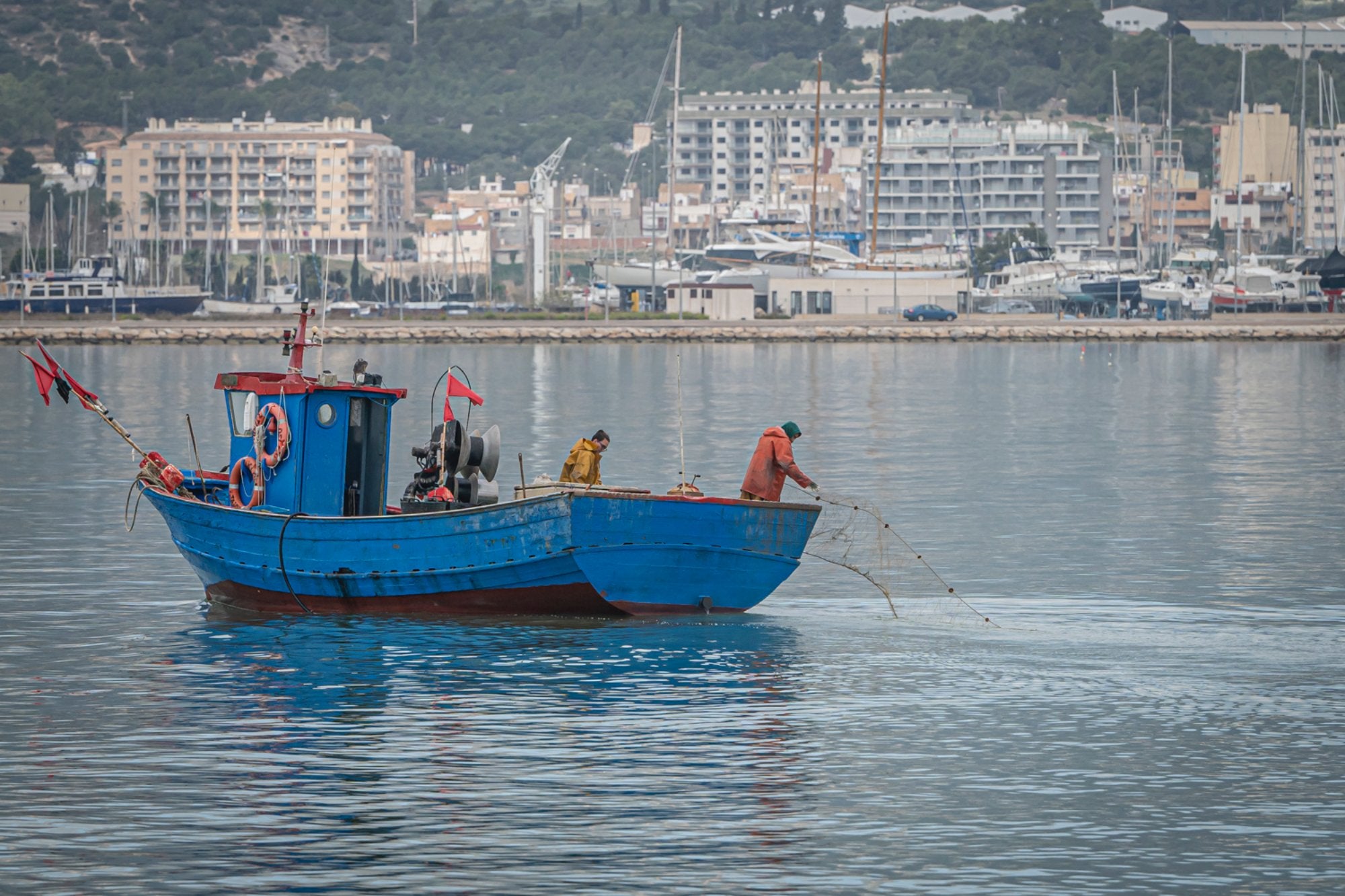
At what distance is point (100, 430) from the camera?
211 ft

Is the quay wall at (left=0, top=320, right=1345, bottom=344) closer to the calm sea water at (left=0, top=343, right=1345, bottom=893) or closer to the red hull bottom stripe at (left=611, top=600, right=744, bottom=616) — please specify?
the calm sea water at (left=0, top=343, right=1345, bottom=893)

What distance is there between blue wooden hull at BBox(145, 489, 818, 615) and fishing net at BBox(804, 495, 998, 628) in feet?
3.42

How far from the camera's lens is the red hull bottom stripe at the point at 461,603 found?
974 inches

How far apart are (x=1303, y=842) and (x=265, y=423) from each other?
1460 cm

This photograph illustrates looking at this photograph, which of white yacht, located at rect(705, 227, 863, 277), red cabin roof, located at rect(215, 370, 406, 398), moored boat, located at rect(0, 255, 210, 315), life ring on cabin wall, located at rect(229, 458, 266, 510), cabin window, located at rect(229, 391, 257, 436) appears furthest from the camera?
white yacht, located at rect(705, 227, 863, 277)

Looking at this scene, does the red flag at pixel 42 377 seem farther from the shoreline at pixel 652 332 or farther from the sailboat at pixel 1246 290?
the sailboat at pixel 1246 290

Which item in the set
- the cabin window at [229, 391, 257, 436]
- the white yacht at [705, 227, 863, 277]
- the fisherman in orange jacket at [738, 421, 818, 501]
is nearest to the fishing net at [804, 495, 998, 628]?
the fisherman in orange jacket at [738, 421, 818, 501]

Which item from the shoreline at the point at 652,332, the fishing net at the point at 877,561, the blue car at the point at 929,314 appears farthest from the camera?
the blue car at the point at 929,314

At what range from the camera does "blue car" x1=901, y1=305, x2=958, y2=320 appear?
496ft

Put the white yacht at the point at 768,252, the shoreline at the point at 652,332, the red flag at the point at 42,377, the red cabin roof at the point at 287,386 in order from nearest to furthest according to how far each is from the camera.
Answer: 1. the red cabin roof at the point at 287,386
2. the red flag at the point at 42,377
3. the shoreline at the point at 652,332
4. the white yacht at the point at 768,252

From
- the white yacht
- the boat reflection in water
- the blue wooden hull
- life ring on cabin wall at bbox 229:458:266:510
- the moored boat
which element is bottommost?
the boat reflection in water

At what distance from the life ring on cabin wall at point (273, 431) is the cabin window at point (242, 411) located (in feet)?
0.96

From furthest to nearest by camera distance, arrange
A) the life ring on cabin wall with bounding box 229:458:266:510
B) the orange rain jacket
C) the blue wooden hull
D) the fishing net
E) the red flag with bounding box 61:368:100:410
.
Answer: the red flag with bounding box 61:368:100:410 → the life ring on cabin wall with bounding box 229:458:266:510 → the fishing net → the orange rain jacket → the blue wooden hull

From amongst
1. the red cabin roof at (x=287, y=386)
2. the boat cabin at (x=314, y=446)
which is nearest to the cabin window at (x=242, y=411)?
the boat cabin at (x=314, y=446)
